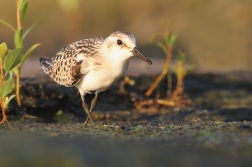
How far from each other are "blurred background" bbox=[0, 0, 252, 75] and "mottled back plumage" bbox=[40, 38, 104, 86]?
2673 millimetres

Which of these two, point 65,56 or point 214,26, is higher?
point 214,26

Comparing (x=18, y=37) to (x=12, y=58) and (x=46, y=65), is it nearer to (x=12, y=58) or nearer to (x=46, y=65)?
(x=12, y=58)

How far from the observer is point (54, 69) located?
25.9 ft

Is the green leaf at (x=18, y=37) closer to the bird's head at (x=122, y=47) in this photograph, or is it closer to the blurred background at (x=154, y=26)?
the bird's head at (x=122, y=47)

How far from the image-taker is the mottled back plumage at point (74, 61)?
7031mm

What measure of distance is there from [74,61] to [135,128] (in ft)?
4.91

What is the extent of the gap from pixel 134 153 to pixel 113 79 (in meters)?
2.12

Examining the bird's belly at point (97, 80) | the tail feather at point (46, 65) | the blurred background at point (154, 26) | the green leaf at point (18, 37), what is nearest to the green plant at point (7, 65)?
the green leaf at point (18, 37)

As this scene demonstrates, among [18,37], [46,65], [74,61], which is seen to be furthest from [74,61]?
[46,65]

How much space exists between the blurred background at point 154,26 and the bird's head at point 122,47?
3.50m

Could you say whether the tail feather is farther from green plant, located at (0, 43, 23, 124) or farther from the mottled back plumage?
green plant, located at (0, 43, 23, 124)

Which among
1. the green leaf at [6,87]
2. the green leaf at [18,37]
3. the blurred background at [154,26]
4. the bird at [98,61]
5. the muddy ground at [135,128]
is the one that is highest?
the blurred background at [154,26]

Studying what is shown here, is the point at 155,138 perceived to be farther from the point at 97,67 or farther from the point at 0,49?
the point at 0,49

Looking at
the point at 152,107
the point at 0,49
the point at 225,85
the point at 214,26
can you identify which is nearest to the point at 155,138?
the point at 0,49
